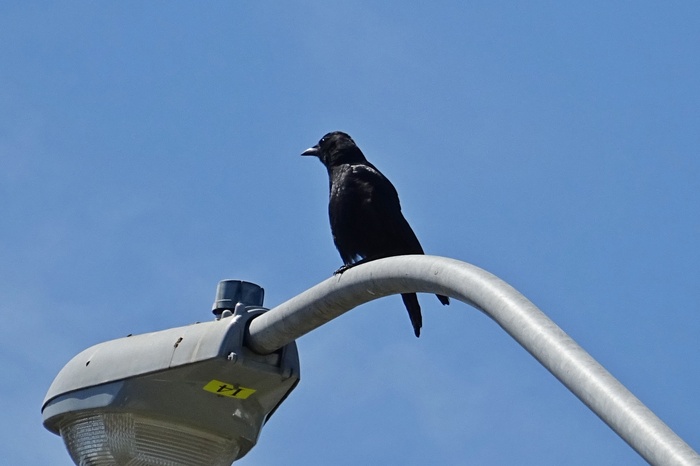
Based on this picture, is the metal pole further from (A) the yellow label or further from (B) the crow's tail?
(B) the crow's tail

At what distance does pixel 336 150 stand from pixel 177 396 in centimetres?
433

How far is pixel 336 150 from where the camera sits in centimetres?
822

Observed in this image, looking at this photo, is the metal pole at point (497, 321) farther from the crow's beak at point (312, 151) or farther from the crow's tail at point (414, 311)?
the crow's beak at point (312, 151)

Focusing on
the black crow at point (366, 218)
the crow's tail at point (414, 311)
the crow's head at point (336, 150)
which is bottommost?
the crow's tail at point (414, 311)

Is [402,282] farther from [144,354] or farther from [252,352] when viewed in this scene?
[144,354]

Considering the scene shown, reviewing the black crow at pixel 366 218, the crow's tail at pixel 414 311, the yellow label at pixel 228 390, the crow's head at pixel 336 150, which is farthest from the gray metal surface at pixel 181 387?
the crow's head at pixel 336 150

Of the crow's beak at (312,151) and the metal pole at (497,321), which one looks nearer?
the metal pole at (497,321)

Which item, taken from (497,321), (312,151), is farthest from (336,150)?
(497,321)

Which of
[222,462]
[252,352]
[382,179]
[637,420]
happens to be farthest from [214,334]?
[382,179]

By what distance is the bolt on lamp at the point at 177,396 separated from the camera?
4012 millimetres

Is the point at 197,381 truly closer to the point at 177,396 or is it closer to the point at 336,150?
the point at 177,396

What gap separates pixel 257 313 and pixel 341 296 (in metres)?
0.40

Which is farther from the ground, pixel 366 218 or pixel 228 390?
pixel 366 218

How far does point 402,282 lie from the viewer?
3738 millimetres
